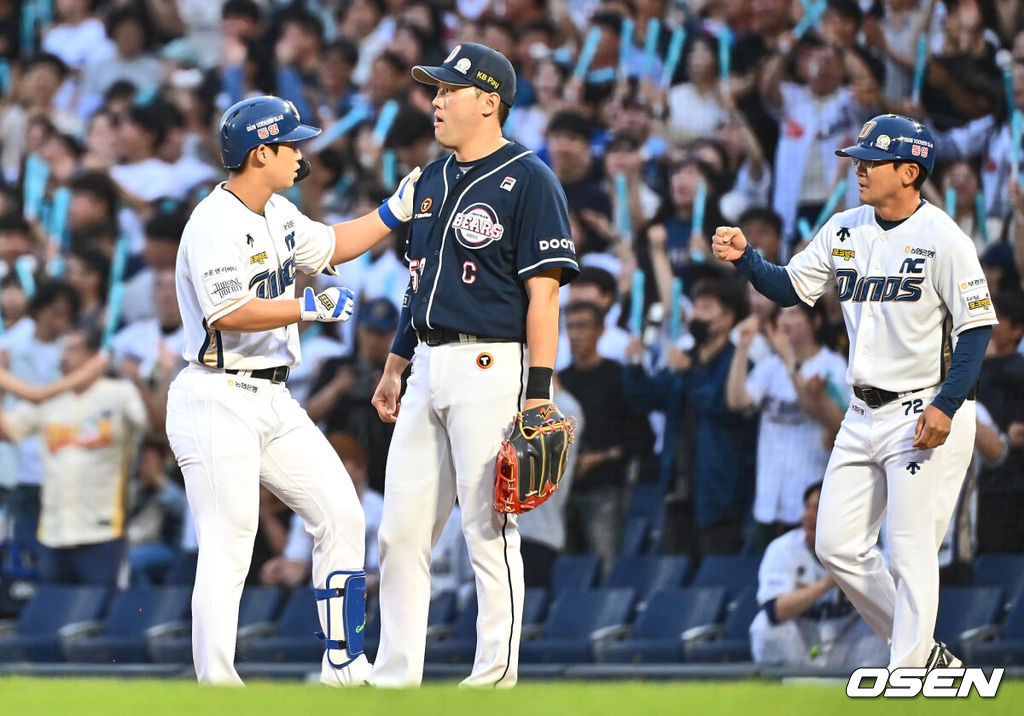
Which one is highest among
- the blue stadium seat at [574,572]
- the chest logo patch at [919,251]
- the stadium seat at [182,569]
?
the chest logo patch at [919,251]

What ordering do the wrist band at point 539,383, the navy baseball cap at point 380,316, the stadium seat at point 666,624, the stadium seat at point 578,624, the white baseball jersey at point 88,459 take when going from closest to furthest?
the wrist band at point 539,383 < the stadium seat at point 666,624 < the stadium seat at point 578,624 < the navy baseball cap at point 380,316 < the white baseball jersey at point 88,459

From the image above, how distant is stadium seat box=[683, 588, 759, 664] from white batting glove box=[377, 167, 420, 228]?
340 cm

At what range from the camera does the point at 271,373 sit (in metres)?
5.15

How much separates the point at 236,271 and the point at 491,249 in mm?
840

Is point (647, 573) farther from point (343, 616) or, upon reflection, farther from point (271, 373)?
point (271, 373)

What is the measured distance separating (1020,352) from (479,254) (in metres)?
3.87

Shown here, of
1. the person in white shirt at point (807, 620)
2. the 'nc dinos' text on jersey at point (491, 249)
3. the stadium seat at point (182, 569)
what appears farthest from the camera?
the stadium seat at point (182, 569)

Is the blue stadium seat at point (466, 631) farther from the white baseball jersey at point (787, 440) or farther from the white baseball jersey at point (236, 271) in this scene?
the white baseball jersey at point (236, 271)

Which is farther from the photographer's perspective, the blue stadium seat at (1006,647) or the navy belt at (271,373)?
the blue stadium seat at (1006,647)

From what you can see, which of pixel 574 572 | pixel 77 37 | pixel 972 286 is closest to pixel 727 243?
pixel 972 286

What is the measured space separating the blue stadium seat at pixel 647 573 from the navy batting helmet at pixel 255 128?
4.01 m

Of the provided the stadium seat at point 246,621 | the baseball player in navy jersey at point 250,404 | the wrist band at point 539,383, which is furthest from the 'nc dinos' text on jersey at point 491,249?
the stadium seat at point 246,621

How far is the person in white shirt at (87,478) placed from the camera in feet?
30.9

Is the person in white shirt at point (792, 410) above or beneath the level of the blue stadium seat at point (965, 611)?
above
